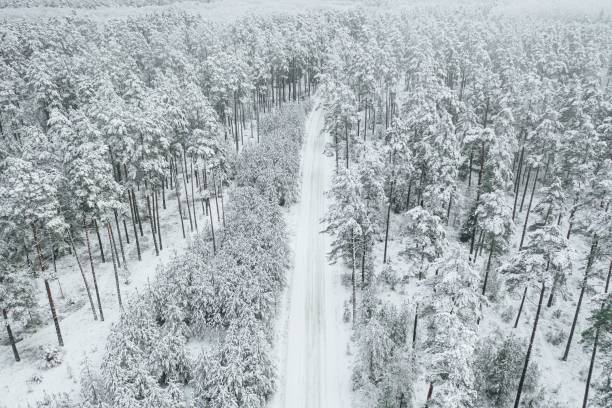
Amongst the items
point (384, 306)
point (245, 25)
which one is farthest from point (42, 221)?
point (245, 25)

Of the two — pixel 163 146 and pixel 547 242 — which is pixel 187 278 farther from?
pixel 547 242

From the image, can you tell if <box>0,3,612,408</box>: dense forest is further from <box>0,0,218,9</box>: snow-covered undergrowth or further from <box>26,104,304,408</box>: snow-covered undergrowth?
<box>0,0,218,9</box>: snow-covered undergrowth

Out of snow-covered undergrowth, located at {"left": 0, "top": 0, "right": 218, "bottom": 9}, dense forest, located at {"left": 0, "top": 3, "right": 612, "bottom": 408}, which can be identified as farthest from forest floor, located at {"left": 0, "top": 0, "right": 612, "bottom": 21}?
dense forest, located at {"left": 0, "top": 3, "right": 612, "bottom": 408}

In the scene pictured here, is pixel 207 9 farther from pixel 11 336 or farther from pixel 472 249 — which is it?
pixel 11 336

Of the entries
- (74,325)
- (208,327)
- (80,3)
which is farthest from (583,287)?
(80,3)

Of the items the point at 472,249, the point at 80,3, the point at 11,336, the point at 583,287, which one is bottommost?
the point at 472,249

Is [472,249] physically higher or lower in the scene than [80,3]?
lower
